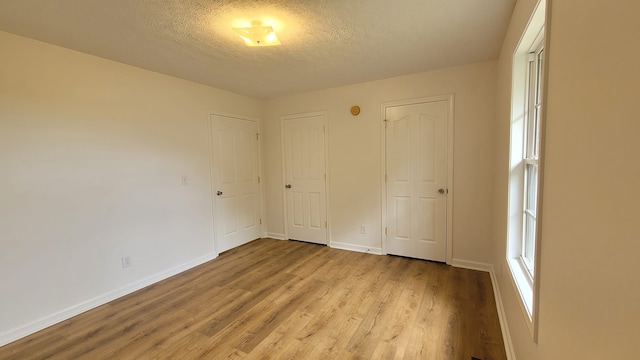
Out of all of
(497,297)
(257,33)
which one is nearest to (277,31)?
(257,33)

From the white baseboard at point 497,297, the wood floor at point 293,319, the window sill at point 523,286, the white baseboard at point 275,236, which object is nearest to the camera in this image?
the window sill at point 523,286

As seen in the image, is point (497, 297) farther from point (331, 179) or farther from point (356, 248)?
point (331, 179)

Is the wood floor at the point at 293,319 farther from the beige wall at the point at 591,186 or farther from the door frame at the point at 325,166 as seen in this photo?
the beige wall at the point at 591,186

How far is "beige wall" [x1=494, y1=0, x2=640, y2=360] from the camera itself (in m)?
0.54

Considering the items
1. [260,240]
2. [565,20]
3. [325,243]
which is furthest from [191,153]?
[565,20]

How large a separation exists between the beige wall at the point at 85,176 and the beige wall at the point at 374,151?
4.63 feet

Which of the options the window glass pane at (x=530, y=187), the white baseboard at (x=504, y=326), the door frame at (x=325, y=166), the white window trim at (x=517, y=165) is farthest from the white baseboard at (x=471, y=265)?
the door frame at (x=325, y=166)

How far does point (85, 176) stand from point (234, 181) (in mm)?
1788

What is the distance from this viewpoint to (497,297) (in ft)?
7.72

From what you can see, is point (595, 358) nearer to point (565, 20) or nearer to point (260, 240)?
point (565, 20)

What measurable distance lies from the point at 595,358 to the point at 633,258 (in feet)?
1.04

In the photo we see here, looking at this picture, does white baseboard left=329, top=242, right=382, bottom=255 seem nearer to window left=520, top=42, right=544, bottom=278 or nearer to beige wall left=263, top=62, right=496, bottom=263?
beige wall left=263, top=62, right=496, bottom=263

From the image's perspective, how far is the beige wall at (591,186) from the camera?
1.76ft

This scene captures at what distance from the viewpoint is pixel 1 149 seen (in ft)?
6.59
